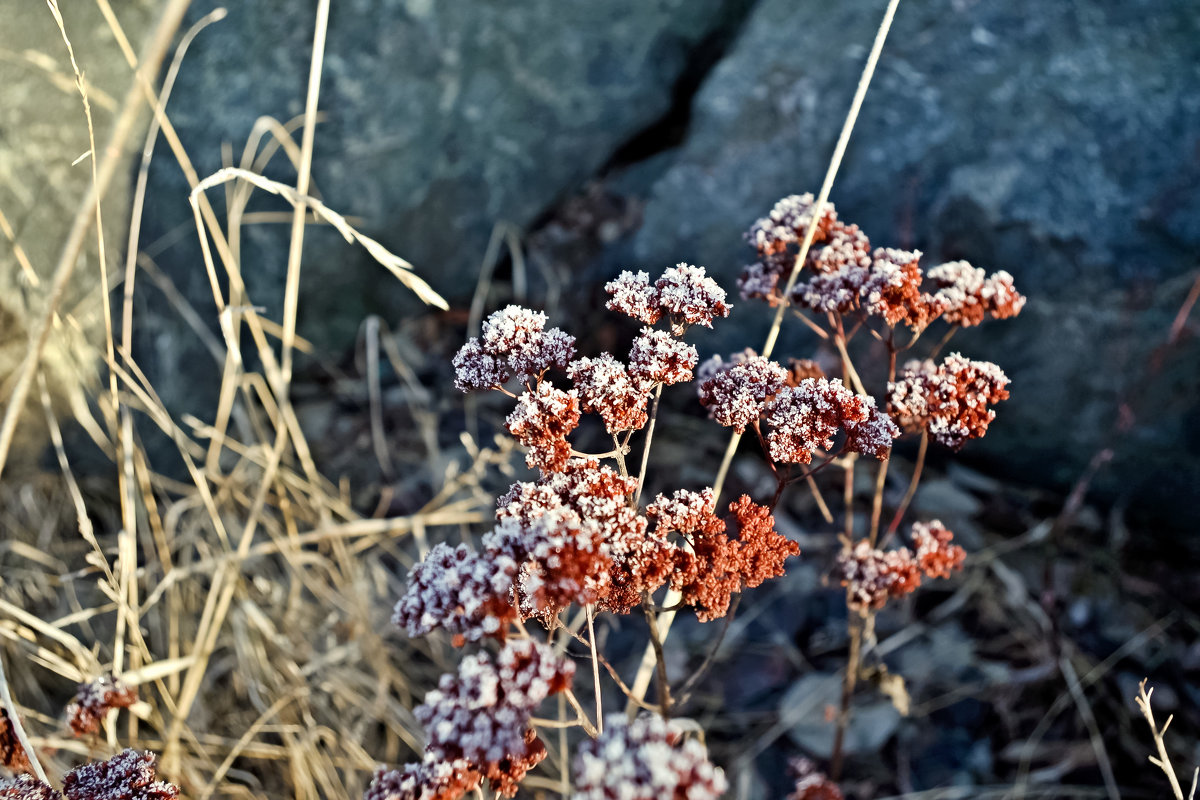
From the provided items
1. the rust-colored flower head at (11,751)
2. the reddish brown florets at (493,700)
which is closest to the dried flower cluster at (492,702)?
the reddish brown florets at (493,700)

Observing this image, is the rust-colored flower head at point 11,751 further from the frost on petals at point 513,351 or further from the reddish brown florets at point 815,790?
the reddish brown florets at point 815,790

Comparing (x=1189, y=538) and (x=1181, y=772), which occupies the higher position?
(x=1189, y=538)

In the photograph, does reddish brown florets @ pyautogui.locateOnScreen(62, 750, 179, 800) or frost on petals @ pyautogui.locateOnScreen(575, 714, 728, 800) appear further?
reddish brown florets @ pyautogui.locateOnScreen(62, 750, 179, 800)

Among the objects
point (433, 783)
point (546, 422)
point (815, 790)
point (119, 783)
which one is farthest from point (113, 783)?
point (815, 790)

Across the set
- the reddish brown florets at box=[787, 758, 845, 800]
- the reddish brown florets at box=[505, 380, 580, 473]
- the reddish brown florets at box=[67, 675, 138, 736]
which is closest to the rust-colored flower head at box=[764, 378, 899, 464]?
the reddish brown florets at box=[505, 380, 580, 473]

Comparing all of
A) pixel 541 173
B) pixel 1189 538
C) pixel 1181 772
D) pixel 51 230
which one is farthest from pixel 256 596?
pixel 1189 538

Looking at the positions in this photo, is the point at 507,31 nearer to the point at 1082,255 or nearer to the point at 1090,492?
the point at 1082,255

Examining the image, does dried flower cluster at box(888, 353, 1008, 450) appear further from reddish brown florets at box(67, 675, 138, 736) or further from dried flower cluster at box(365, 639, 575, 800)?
reddish brown florets at box(67, 675, 138, 736)
